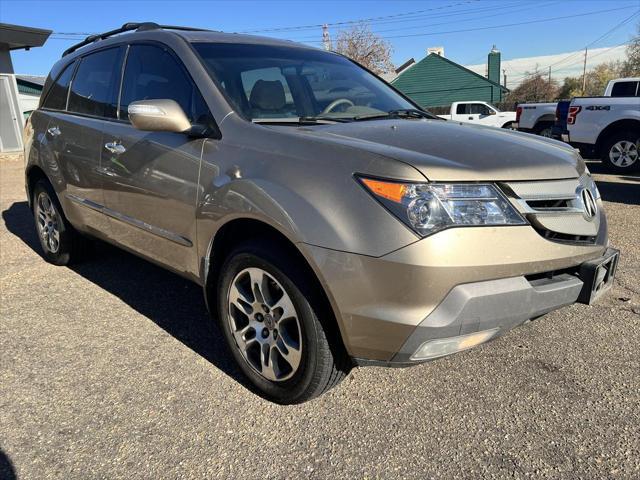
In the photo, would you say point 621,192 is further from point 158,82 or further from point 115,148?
point 115,148

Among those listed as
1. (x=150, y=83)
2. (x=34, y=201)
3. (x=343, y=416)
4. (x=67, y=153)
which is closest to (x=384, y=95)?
(x=150, y=83)

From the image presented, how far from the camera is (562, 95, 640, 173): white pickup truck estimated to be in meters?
10.2

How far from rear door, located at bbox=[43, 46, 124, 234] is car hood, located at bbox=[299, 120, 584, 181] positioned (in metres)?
1.83

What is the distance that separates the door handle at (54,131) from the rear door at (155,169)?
950 millimetres

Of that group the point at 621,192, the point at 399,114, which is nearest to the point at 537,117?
the point at 621,192

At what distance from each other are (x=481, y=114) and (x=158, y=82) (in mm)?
19502

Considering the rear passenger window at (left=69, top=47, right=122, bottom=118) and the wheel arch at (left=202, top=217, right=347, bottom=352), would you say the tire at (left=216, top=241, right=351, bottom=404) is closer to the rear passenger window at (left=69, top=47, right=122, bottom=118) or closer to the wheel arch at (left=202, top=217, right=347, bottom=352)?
the wheel arch at (left=202, top=217, right=347, bottom=352)

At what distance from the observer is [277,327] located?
2496 mm

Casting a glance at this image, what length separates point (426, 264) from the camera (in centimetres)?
198

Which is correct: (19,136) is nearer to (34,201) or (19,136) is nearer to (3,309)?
(34,201)

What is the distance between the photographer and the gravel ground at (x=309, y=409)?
2.21 m

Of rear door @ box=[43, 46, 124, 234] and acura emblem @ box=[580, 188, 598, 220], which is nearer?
acura emblem @ box=[580, 188, 598, 220]

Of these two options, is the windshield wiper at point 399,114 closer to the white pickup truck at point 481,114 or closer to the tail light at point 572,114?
the tail light at point 572,114

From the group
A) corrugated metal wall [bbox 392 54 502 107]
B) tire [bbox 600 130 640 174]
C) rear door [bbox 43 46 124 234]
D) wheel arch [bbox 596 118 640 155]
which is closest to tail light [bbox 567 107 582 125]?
wheel arch [bbox 596 118 640 155]
